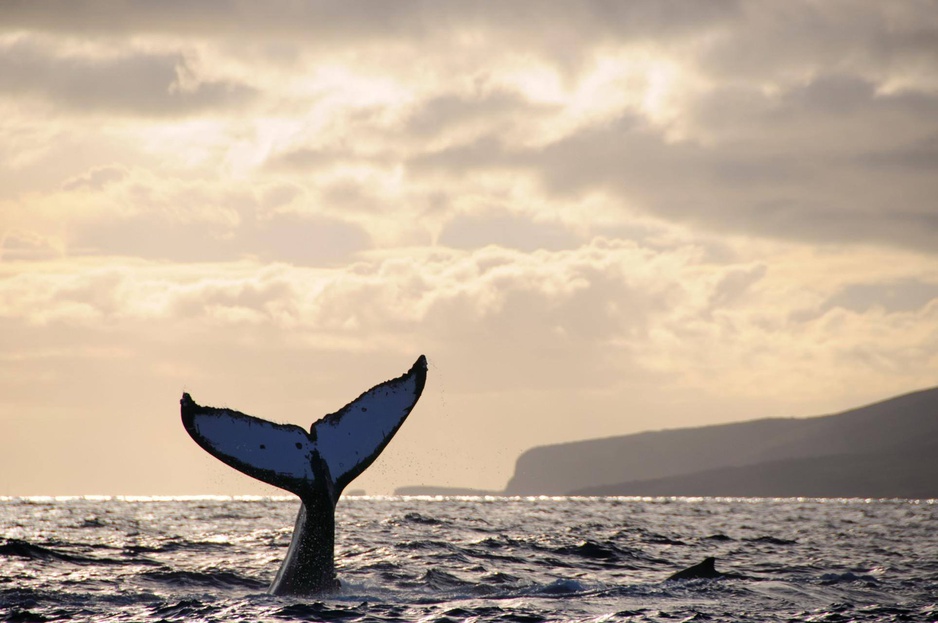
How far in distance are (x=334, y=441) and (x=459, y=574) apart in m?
6.27

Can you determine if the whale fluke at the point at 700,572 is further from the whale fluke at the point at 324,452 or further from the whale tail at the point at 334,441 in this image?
the whale tail at the point at 334,441

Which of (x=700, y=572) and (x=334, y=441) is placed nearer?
(x=334, y=441)

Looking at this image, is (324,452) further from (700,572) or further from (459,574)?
(700,572)

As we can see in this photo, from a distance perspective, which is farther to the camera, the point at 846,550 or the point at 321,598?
the point at 846,550

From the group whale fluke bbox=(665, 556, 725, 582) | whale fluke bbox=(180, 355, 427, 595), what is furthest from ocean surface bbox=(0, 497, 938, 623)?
whale fluke bbox=(180, 355, 427, 595)

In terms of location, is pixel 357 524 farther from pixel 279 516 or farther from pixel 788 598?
pixel 788 598

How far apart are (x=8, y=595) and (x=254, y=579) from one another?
372 centimetres

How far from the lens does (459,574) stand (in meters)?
18.8

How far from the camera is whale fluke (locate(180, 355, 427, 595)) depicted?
12813 mm

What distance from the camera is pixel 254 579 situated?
17.5 meters

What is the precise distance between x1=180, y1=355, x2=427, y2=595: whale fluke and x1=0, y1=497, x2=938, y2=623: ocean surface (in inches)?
28.5

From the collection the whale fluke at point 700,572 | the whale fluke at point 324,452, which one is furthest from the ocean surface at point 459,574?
the whale fluke at point 324,452

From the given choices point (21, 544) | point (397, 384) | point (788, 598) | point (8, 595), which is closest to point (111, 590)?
point (8, 595)

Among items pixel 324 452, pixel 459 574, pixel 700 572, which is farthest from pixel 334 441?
pixel 700 572
